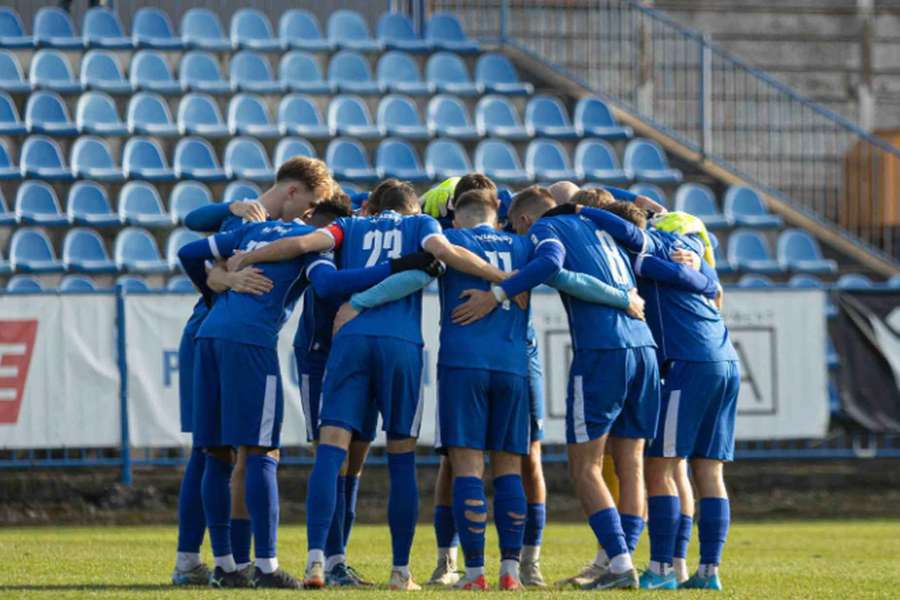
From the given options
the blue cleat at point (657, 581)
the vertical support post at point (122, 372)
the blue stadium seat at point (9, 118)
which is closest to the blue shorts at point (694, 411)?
the blue cleat at point (657, 581)

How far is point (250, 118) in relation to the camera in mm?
18328

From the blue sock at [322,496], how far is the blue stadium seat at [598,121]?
11.7 m

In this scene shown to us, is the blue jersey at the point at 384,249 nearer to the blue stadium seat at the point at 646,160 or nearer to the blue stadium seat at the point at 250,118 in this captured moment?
the blue stadium seat at the point at 250,118

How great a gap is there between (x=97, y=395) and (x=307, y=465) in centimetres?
184

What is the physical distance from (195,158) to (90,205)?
1.30 metres

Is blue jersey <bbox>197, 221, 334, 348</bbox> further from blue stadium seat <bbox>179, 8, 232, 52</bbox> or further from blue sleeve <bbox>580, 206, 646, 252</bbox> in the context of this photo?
blue stadium seat <bbox>179, 8, 232, 52</bbox>

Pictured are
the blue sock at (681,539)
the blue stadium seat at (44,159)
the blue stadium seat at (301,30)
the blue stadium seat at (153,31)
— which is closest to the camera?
the blue sock at (681,539)

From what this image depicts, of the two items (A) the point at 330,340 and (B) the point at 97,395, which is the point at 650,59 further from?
(A) the point at 330,340

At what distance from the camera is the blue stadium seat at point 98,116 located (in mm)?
17500

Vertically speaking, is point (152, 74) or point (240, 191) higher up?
point (152, 74)

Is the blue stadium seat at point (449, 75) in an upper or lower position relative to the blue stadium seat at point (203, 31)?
lower

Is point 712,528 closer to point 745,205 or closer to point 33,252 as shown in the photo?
point 33,252

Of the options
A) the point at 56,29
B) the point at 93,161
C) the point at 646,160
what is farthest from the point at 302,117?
the point at 646,160

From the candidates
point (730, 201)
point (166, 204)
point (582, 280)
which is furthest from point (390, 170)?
point (582, 280)
